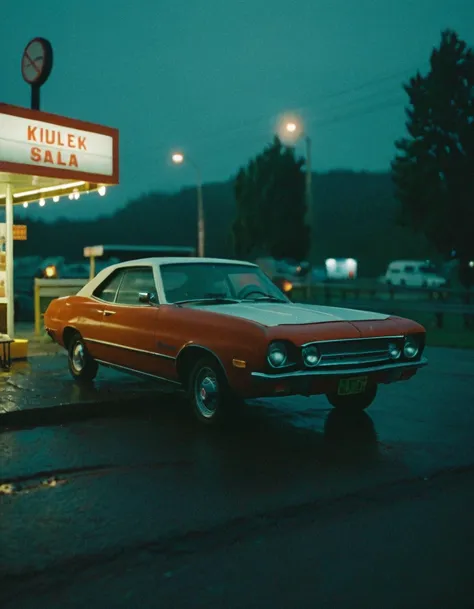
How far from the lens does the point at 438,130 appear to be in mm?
23328

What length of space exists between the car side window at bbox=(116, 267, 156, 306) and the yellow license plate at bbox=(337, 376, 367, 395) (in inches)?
95.7

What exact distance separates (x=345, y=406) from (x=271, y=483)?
2.84 meters

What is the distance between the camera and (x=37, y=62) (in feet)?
40.1

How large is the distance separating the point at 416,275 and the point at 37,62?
40690 mm

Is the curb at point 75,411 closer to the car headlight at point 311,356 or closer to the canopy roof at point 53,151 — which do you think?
the car headlight at point 311,356

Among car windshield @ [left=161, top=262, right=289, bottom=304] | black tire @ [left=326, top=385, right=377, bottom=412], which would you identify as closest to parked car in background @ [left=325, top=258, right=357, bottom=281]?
car windshield @ [left=161, top=262, right=289, bottom=304]

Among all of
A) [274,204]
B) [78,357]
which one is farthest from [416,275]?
[78,357]

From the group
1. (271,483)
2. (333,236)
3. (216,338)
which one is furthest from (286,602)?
(333,236)

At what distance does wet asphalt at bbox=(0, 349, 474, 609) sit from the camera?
357 cm

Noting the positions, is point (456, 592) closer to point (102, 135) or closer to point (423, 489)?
point (423, 489)

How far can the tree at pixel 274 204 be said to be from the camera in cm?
4941

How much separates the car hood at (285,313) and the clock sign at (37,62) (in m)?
6.55

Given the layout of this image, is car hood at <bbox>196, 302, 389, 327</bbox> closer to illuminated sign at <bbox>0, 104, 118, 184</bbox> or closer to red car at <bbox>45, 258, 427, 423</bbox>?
red car at <bbox>45, 258, 427, 423</bbox>

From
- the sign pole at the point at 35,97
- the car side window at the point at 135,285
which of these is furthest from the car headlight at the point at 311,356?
the sign pole at the point at 35,97
